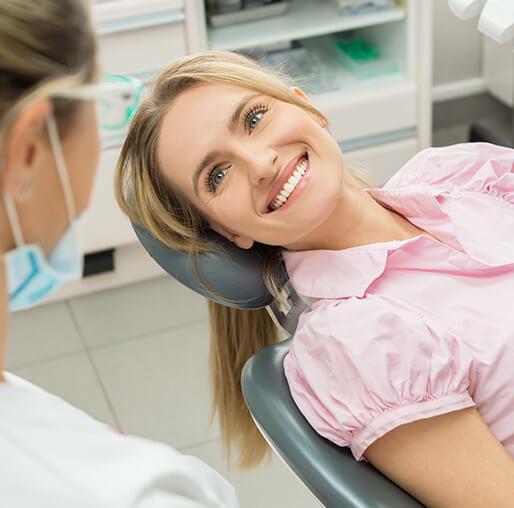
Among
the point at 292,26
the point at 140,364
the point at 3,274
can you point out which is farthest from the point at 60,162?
the point at 292,26

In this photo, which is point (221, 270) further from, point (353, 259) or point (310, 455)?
point (310, 455)

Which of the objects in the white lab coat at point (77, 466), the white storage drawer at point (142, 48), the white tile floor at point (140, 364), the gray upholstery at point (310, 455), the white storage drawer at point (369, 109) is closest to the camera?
the white lab coat at point (77, 466)

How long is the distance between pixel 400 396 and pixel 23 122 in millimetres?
666

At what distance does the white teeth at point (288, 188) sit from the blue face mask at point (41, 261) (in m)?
0.50

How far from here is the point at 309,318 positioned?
1297 mm

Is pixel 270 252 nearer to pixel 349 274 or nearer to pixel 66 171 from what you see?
pixel 349 274

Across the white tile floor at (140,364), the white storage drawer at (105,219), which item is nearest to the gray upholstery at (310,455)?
the white tile floor at (140,364)

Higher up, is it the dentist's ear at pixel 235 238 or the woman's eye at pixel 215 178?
the woman's eye at pixel 215 178

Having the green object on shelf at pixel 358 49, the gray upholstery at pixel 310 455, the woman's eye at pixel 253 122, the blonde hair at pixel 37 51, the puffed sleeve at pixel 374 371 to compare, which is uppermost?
the blonde hair at pixel 37 51

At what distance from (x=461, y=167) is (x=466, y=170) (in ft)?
0.04

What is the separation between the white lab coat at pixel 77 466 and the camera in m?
0.75

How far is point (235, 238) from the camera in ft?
4.66

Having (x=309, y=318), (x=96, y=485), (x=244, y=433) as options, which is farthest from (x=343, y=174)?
(x=96, y=485)

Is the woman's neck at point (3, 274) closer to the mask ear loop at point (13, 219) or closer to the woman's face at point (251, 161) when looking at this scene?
the mask ear loop at point (13, 219)
